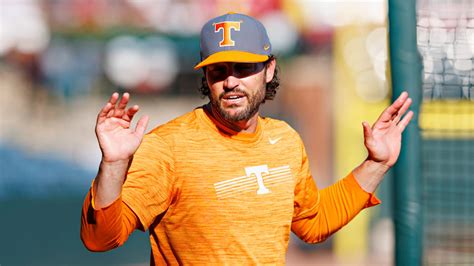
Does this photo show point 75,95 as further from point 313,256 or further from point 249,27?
point 249,27

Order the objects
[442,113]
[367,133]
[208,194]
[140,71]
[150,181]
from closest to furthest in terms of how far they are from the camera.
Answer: [150,181] < [208,194] < [367,133] < [442,113] < [140,71]

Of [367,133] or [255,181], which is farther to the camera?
[367,133]

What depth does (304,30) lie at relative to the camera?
1194 cm

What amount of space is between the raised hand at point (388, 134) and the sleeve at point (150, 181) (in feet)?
3.24

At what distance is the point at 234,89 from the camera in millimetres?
3564

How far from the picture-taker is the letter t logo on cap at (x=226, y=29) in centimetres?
360

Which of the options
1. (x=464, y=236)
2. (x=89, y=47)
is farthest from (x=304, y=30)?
(x=464, y=236)

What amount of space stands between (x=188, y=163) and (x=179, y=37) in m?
8.82

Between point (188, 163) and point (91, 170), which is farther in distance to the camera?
point (91, 170)

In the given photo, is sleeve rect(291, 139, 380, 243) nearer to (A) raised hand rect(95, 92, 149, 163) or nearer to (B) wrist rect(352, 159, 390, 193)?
(B) wrist rect(352, 159, 390, 193)

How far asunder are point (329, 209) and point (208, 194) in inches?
33.2

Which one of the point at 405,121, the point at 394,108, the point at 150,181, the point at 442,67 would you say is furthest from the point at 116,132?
the point at 442,67

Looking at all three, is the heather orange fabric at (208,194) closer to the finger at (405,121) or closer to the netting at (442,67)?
the finger at (405,121)

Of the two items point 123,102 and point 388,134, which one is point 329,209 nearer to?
point 388,134
